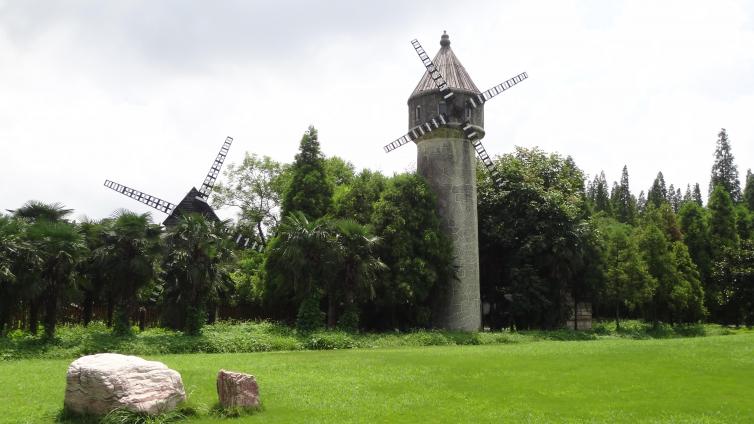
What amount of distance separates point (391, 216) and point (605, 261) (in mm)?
16965

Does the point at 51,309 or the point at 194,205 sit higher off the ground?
the point at 194,205

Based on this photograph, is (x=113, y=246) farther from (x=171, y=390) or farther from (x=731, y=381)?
(x=731, y=381)

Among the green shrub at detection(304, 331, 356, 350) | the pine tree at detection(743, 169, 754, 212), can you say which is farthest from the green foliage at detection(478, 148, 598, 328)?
the pine tree at detection(743, 169, 754, 212)

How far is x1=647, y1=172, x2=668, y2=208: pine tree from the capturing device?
9824cm

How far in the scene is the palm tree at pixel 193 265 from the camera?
28.9 meters

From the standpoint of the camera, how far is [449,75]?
41.6 metres

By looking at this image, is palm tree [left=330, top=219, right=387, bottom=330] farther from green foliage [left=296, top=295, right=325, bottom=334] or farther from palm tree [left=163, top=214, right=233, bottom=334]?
palm tree [left=163, top=214, right=233, bottom=334]

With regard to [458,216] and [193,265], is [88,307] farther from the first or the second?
[458,216]

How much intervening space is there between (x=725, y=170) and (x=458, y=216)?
62677mm

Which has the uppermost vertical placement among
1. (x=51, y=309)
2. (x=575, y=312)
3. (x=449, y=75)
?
(x=449, y=75)

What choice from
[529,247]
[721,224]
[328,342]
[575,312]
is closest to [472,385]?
[328,342]

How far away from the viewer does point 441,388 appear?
16188mm

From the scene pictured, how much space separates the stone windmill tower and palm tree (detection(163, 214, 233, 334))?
14.2 metres

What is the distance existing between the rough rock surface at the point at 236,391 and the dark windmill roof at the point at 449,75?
29942mm
